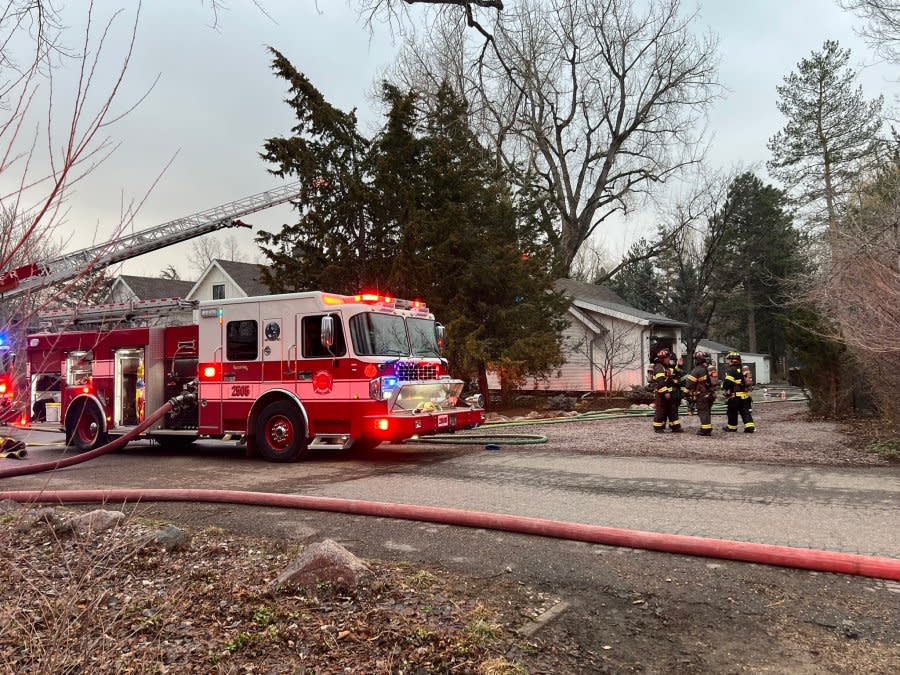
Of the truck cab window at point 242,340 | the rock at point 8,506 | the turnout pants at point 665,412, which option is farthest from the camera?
the turnout pants at point 665,412

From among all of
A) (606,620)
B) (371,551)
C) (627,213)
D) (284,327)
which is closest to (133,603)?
(371,551)

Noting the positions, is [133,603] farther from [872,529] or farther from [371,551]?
[872,529]

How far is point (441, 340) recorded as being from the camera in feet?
33.9

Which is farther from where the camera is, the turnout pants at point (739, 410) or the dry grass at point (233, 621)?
the turnout pants at point (739, 410)

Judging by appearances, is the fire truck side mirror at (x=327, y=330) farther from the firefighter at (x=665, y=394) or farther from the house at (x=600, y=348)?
the house at (x=600, y=348)

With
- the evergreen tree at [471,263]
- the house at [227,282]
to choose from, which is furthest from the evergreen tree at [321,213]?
the house at [227,282]

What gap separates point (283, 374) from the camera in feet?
30.1

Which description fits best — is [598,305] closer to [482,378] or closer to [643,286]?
[482,378]

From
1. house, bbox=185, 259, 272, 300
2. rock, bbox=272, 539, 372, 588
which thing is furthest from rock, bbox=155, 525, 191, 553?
house, bbox=185, 259, 272, 300

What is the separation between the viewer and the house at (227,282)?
30672 mm

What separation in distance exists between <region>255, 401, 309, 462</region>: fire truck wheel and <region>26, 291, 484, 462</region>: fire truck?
0.02m

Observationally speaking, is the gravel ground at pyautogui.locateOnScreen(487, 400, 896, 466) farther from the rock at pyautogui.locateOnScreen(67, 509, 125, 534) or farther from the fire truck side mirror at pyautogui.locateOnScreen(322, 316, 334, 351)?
the rock at pyautogui.locateOnScreen(67, 509, 125, 534)

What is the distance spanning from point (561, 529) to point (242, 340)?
6.47 meters

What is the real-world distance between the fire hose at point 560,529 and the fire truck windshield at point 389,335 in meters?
3.14
